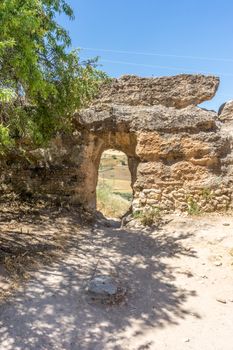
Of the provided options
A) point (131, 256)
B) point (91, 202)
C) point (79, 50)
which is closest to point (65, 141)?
point (91, 202)

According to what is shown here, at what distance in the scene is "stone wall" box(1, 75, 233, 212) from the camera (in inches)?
346

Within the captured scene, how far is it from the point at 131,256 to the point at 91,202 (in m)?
3.32

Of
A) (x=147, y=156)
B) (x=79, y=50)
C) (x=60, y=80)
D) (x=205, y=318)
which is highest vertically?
(x=79, y=50)

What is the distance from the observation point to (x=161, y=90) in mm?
9250

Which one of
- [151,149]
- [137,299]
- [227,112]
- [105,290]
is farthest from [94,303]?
[227,112]

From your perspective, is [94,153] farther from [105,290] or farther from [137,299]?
[137,299]

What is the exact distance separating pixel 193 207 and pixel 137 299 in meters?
3.78

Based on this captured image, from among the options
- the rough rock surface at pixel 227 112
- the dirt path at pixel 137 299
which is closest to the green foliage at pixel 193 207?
the dirt path at pixel 137 299

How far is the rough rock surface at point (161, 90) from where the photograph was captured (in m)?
9.07

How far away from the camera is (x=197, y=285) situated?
5875 millimetres

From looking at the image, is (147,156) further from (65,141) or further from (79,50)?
(79,50)

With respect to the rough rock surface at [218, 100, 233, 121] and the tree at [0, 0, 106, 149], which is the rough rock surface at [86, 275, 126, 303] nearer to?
the tree at [0, 0, 106, 149]

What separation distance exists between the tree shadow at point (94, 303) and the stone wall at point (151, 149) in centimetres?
170

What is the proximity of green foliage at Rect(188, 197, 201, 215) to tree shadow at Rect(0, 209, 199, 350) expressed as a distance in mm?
1160
